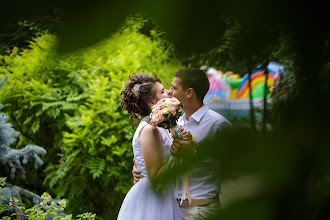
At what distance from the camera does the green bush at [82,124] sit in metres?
4.68

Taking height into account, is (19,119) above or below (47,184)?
above

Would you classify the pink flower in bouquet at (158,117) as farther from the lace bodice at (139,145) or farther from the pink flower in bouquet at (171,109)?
the lace bodice at (139,145)

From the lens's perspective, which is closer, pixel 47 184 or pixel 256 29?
pixel 256 29

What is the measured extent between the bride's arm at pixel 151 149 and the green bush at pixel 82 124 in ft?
5.65

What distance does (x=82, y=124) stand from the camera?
468 centimetres

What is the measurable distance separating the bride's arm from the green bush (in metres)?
1.72

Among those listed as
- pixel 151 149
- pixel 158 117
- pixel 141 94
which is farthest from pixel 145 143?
pixel 158 117

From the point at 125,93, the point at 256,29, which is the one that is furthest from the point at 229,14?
the point at 125,93

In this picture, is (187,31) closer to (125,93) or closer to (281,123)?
(281,123)

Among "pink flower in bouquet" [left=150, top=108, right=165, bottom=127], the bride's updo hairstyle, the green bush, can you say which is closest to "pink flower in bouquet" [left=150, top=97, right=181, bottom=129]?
"pink flower in bouquet" [left=150, top=108, right=165, bottom=127]

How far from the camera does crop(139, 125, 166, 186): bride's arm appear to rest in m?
2.65

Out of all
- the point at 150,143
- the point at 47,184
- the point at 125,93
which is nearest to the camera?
the point at 150,143

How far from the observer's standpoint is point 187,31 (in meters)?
0.40

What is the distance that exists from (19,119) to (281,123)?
536 cm
